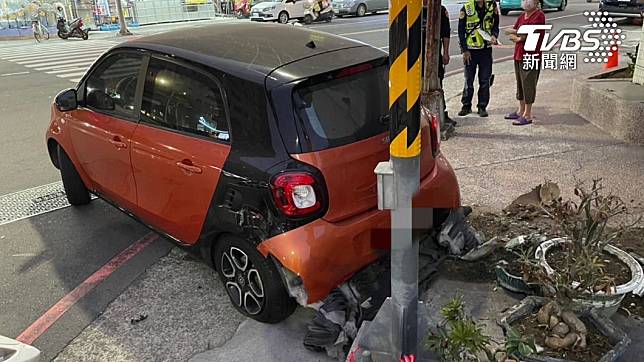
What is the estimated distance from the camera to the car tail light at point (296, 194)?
2.93 metres

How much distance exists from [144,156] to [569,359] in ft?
9.48

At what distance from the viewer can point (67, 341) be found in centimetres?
330

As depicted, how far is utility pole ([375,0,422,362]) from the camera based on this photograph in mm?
2246

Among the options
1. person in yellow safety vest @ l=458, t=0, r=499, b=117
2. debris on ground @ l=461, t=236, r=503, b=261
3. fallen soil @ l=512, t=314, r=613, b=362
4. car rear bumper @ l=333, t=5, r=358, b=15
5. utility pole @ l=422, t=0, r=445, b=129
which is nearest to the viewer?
fallen soil @ l=512, t=314, r=613, b=362

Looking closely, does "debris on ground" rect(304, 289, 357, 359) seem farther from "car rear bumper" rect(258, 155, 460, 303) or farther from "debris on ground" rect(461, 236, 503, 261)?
"debris on ground" rect(461, 236, 503, 261)

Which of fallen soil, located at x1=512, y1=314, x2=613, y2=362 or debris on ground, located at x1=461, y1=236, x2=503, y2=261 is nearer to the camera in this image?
fallen soil, located at x1=512, y1=314, x2=613, y2=362

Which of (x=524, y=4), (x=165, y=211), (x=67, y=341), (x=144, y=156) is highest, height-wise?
(x=524, y=4)

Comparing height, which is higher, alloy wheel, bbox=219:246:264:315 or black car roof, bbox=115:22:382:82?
black car roof, bbox=115:22:382:82

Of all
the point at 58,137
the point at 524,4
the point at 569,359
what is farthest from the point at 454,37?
the point at 569,359

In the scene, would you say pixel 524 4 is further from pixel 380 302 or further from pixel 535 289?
pixel 380 302

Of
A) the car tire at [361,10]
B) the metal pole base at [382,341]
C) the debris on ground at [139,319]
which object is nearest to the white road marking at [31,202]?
the debris on ground at [139,319]

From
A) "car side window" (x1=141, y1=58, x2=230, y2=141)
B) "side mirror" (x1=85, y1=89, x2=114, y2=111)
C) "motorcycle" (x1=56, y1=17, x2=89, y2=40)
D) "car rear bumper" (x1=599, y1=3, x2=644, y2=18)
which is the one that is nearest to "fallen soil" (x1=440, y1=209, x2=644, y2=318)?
"car side window" (x1=141, y1=58, x2=230, y2=141)

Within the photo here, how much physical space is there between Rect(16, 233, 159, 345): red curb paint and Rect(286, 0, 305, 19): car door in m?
20.8

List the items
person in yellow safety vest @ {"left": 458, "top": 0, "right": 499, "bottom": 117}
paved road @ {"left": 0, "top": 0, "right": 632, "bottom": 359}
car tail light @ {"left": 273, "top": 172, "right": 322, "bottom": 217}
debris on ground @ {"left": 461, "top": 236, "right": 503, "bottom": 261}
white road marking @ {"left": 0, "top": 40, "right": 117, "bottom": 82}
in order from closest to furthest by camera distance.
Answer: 1. car tail light @ {"left": 273, "top": 172, "right": 322, "bottom": 217}
2. paved road @ {"left": 0, "top": 0, "right": 632, "bottom": 359}
3. debris on ground @ {"left": 461, "top": 236, "right": 503, "bottom": 261}
4. person in yellow safety vest @ {"left": 458, "top": 0, "right": 499, "bottom": 117}
5. white road marking @ {"left": 0, "top": 40, "right": 117, "bottom": 82}
